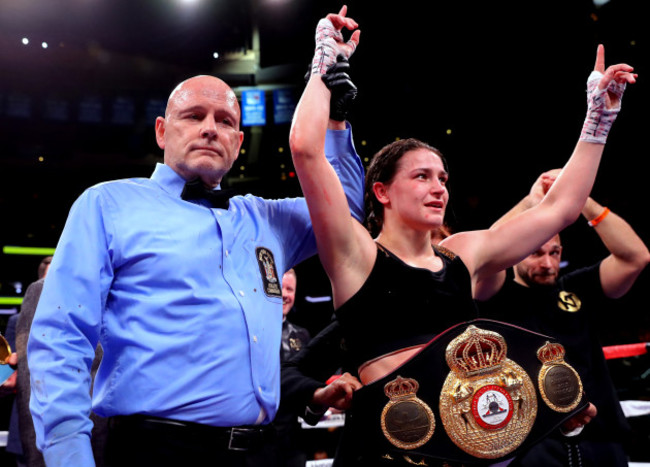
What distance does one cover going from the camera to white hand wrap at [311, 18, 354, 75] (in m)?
1.60

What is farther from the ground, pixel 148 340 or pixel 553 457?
pixel 148 340

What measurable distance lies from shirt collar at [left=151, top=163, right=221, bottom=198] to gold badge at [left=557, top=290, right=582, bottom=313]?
74.6 inches

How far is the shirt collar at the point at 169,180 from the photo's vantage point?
1.51 metres

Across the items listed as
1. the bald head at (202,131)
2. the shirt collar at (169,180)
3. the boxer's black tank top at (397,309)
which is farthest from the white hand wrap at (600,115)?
the shirt collar at (169,180)

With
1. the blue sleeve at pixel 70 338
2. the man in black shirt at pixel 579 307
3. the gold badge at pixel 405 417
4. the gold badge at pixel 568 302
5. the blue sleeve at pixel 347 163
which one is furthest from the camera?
the gold badge at pixel 568 302

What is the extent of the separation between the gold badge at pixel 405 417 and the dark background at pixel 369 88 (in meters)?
7.43

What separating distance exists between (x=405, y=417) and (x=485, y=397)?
20cm

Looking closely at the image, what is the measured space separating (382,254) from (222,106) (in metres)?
0.62

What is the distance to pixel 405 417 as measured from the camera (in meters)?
1.27

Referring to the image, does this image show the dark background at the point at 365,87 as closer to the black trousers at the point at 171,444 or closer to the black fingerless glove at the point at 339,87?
the black fingerless glove at the point at 339,87

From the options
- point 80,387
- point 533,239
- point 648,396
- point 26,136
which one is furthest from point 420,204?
point 26,136

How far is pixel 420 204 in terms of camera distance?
1.65 m

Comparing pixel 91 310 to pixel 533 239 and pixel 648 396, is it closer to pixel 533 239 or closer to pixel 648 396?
pixel 533 239

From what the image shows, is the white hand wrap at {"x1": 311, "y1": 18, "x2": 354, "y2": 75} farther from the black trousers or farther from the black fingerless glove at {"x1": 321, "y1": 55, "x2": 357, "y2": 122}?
the black trousers
